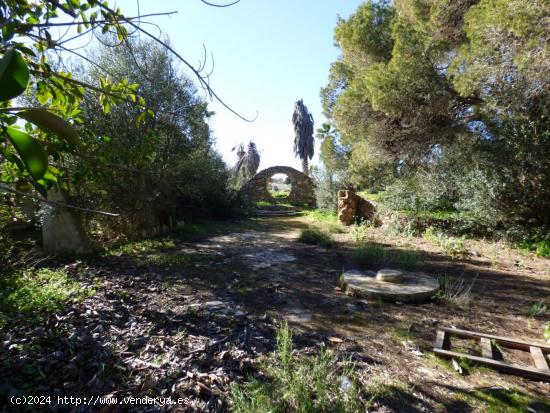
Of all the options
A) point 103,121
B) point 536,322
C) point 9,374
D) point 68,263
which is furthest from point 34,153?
point 103,121

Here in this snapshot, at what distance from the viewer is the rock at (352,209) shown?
34.8 ft

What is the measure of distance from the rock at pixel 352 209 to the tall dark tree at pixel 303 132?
2130cm

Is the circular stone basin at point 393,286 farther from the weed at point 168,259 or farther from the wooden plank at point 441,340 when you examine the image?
the weed at point 168,259

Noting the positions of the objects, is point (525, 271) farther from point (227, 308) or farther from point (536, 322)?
point (227, 308)

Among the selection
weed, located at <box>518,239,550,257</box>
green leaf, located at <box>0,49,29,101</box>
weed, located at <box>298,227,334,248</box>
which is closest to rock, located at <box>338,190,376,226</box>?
weed, located at <box>298,227,334,248</box>

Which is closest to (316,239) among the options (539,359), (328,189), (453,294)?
(453,294)

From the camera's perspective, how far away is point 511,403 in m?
2.03

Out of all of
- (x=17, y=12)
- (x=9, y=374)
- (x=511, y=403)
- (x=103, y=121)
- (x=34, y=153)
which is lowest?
(x=511, y=403)

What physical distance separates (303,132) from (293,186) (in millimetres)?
12512

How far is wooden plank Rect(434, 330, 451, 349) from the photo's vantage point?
2.72m

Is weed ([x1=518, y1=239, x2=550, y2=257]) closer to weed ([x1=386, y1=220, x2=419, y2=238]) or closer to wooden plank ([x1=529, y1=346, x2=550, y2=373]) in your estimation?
weed ([x1=386, y1=220, x2=419, y2=238])

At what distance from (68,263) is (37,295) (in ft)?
6.12

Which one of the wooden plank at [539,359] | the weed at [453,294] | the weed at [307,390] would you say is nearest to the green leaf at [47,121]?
the weed at [307,390]

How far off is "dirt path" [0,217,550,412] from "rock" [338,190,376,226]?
207 inches
